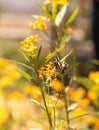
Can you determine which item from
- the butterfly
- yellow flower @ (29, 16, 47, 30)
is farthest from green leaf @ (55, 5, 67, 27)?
the butterfly

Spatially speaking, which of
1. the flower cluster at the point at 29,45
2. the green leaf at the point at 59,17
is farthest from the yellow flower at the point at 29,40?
the green leaf at the point at 59,17

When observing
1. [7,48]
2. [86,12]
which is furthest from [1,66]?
[86,12]

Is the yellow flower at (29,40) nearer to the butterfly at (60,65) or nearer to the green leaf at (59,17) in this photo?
the butterfly at (60,65)

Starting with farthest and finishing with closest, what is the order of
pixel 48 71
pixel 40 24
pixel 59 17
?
pixel 59 17 < pixel 40 24 < pixel 48 71

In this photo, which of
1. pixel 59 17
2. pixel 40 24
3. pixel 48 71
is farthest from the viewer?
pixel 59 17

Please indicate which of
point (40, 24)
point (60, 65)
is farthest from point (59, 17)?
point (60, 65)

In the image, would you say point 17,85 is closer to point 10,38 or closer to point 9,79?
point 9,79

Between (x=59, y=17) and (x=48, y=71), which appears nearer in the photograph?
(x=48, y=71)

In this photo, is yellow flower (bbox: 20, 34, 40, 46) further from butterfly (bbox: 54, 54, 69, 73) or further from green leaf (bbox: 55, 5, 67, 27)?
green leaf (bbox: 55, 5, 67, 27)

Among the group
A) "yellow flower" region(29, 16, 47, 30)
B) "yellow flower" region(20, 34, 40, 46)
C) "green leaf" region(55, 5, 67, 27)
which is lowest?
"green leaf" region(55, 5, 67, 27)

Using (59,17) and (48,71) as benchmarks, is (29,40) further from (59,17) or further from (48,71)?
(59,17)

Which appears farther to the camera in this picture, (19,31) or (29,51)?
(19,31)
